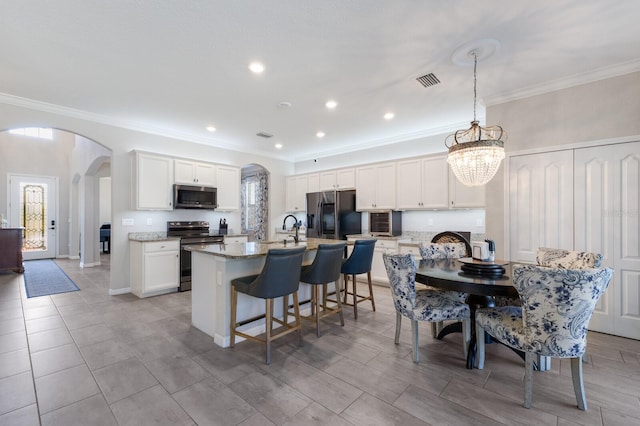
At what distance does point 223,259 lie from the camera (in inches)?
110

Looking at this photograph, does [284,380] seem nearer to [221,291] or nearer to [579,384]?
[221,291]

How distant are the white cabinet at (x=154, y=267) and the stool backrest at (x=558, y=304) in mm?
4637

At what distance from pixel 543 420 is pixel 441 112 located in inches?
145

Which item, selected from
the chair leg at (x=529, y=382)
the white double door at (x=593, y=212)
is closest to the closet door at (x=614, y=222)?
the white double door at (x=593, y=212)

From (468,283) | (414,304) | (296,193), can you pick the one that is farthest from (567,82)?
(296,193)

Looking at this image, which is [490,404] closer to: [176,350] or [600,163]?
[176,350]

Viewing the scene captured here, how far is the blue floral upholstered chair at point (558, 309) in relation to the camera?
175cm

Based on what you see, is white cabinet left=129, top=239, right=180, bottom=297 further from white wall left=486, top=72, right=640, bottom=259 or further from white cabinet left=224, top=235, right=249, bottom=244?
white wall left=486, top=72, right=640, bottom=259

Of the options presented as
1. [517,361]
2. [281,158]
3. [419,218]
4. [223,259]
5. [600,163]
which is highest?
[281,158]

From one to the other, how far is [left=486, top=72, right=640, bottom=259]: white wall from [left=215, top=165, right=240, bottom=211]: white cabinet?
445cm

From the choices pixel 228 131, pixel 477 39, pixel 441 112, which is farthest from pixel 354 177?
pixel 477 39

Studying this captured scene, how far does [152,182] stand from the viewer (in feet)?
15.6

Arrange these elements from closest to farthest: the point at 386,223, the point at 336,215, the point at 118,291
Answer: the point at 118,291 < the point at 386,223 < the point at 336,215

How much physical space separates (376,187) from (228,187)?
114 inches
